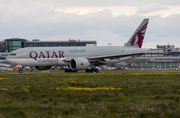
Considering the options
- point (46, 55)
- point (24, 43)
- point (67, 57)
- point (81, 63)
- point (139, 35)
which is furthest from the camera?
point (24, 43)

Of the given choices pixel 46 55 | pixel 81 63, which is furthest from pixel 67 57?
pixel 81 63

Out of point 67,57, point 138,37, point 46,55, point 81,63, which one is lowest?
→ point 81,63

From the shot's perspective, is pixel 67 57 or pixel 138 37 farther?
pixel 138 37

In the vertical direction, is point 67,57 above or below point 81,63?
above

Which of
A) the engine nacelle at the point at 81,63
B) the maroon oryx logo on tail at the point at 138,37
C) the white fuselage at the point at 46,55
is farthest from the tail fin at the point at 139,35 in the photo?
the engine nacelle at the point at 81,63

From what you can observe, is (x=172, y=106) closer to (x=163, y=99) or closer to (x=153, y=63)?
(x=163, y=99)

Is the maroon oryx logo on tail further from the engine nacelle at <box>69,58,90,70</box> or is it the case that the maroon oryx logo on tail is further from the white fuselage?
the engine nacelle at <box>69,58,90,70</box>

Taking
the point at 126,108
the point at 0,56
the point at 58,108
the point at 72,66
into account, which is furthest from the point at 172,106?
the point at 0,56

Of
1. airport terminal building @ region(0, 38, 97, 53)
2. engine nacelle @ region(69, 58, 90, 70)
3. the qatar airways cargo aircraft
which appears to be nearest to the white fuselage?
the qatar airways cargo aircraft

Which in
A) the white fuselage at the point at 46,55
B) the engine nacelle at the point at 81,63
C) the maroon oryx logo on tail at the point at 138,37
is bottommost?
the engine nacelle at the point at 81,63

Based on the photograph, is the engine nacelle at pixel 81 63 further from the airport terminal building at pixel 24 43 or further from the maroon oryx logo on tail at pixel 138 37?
the airport terminal building at pixel 24 43

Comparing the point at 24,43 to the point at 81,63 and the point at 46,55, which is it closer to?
the point at 46,55

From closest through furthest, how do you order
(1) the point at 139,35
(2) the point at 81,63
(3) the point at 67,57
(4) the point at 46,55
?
1. (2) the point at 81,63
2. (4) the point at 46,55
3. (3) the point at 67,57
4. (1) the point at 139,35

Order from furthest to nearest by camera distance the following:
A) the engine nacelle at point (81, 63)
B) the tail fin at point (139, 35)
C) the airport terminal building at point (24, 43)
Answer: the airport terminal building at point (24, 43) < the tail fin at point (139, 35) < the engine nacelle at point (81, 63)
